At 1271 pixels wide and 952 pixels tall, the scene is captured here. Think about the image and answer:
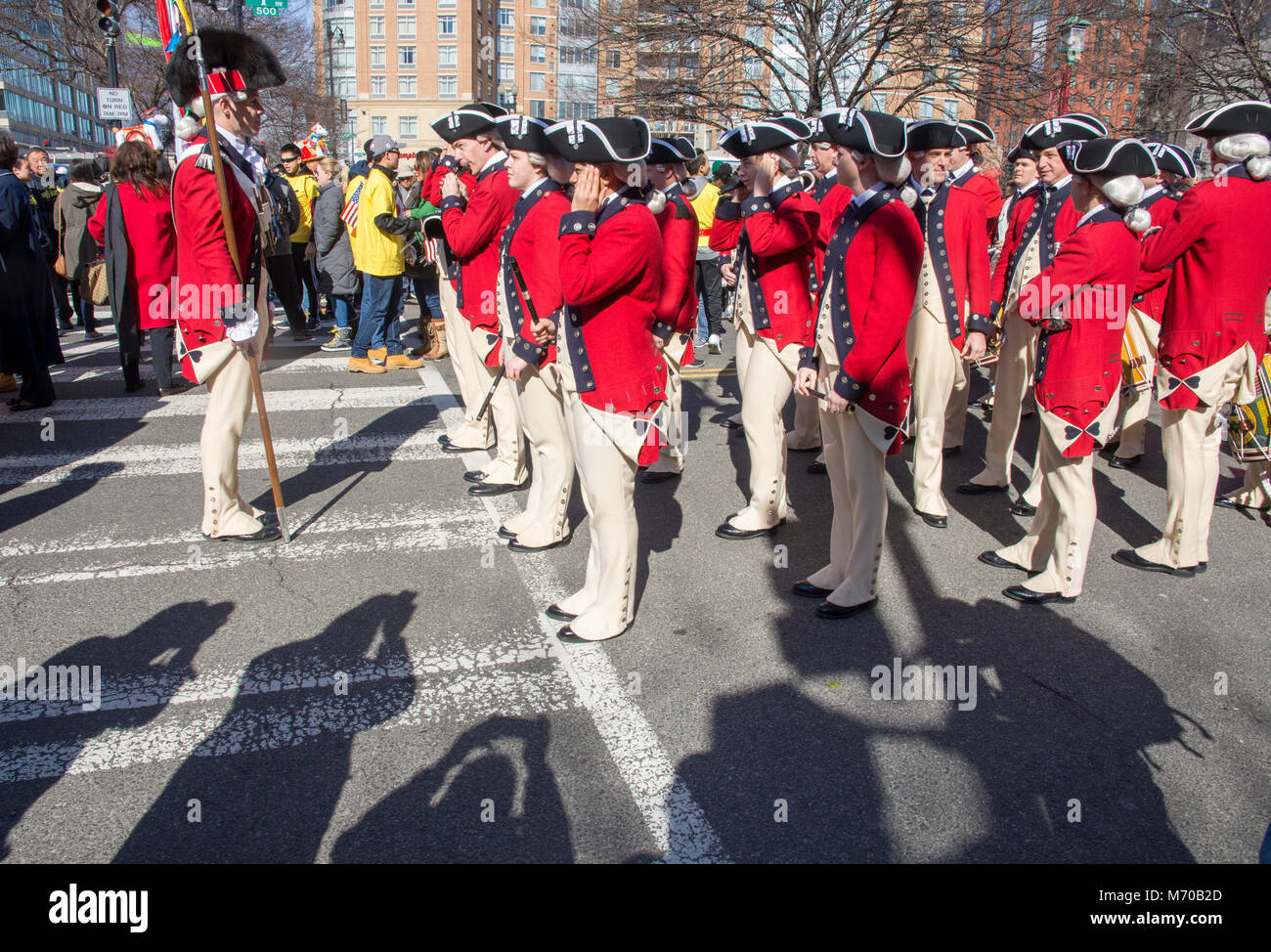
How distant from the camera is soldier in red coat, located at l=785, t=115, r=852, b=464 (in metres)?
4.57

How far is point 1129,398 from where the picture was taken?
7.20 metres

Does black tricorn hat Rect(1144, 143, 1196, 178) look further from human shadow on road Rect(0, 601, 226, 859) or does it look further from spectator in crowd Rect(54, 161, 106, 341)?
spectator in crowd Rect(54, 161, 106, 341)

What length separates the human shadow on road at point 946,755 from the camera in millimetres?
2830

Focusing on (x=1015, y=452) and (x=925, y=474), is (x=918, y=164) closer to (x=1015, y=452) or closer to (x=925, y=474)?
(x=925, y=474)

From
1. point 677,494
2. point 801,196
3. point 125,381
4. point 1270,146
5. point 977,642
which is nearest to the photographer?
point 977,642

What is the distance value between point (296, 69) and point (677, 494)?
3198 centimetres

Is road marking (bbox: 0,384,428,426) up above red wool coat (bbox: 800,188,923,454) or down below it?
below

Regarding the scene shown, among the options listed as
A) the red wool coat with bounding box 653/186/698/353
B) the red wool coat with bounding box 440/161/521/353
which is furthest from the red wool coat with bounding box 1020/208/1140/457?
the red wool coat with bounding box 440/161/521/353

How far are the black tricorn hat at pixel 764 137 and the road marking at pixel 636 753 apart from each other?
253 cm

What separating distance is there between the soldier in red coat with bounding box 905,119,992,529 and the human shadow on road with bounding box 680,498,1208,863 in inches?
62.0

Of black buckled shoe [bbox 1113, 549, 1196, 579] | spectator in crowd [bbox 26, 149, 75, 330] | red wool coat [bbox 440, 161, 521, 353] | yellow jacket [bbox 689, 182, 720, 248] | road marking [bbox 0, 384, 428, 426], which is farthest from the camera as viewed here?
spectator in crowd [bbox 26, 149, 75, 330]

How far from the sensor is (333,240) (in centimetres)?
1084
